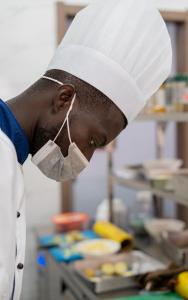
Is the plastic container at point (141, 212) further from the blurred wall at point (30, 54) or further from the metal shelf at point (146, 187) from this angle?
the blurred wall at point (30, 54)

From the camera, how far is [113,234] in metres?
2.03

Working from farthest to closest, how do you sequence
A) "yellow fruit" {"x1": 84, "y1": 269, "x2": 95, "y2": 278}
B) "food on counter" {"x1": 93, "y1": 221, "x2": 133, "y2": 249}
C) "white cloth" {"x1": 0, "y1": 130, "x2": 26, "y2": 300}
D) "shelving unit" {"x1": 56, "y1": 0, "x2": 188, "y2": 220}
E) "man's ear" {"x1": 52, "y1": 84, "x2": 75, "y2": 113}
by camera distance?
"shelving unit" {"x1": 56, "y1": 0, "x2": 188, "y2": 220} < "food on counter" {"x1": 93, "y1": 221, "x2": 133, "y2": 249} < "yellow fruit" {"x1": 84, "y1": 269, "x2": 95, "y2": 278} < "man's ear" {"x1": 52, "y1": 84, "x2": 75, "y2": 113} < "white cloth" {"x1": 0, "y1": 130, "x2": 26, "y2": 300}

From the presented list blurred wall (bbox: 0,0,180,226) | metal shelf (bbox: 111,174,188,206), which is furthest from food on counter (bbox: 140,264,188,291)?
blurred wall (bbox: 0,0,180,226)

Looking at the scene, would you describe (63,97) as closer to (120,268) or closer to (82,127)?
(82,127)

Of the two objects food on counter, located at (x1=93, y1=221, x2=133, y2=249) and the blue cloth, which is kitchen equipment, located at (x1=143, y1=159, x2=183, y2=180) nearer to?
food on counter, located at (x1=93, y1=221, x2=133, y2=249)

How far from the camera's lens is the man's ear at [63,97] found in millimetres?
995

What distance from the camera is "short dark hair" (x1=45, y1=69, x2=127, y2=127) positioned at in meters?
1.02

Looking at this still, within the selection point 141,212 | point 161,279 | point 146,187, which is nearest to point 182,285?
point 161,279

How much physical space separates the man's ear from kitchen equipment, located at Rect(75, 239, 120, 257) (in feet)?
3.14

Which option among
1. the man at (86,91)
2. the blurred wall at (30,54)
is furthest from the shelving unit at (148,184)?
the man at (86,91)

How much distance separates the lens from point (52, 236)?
217cm

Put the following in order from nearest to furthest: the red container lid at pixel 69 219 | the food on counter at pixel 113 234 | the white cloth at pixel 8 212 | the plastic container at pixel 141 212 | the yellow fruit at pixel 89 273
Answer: the white cloth at pixel 8 212 → the yellow fruit at pixel 89 273 → the food on counter at pixel 113 234 → the plastic container at pixel 141 212 → the red container lid at pixel 69 219

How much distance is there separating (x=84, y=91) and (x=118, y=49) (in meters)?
0.14

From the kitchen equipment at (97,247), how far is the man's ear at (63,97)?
0.96 metres
